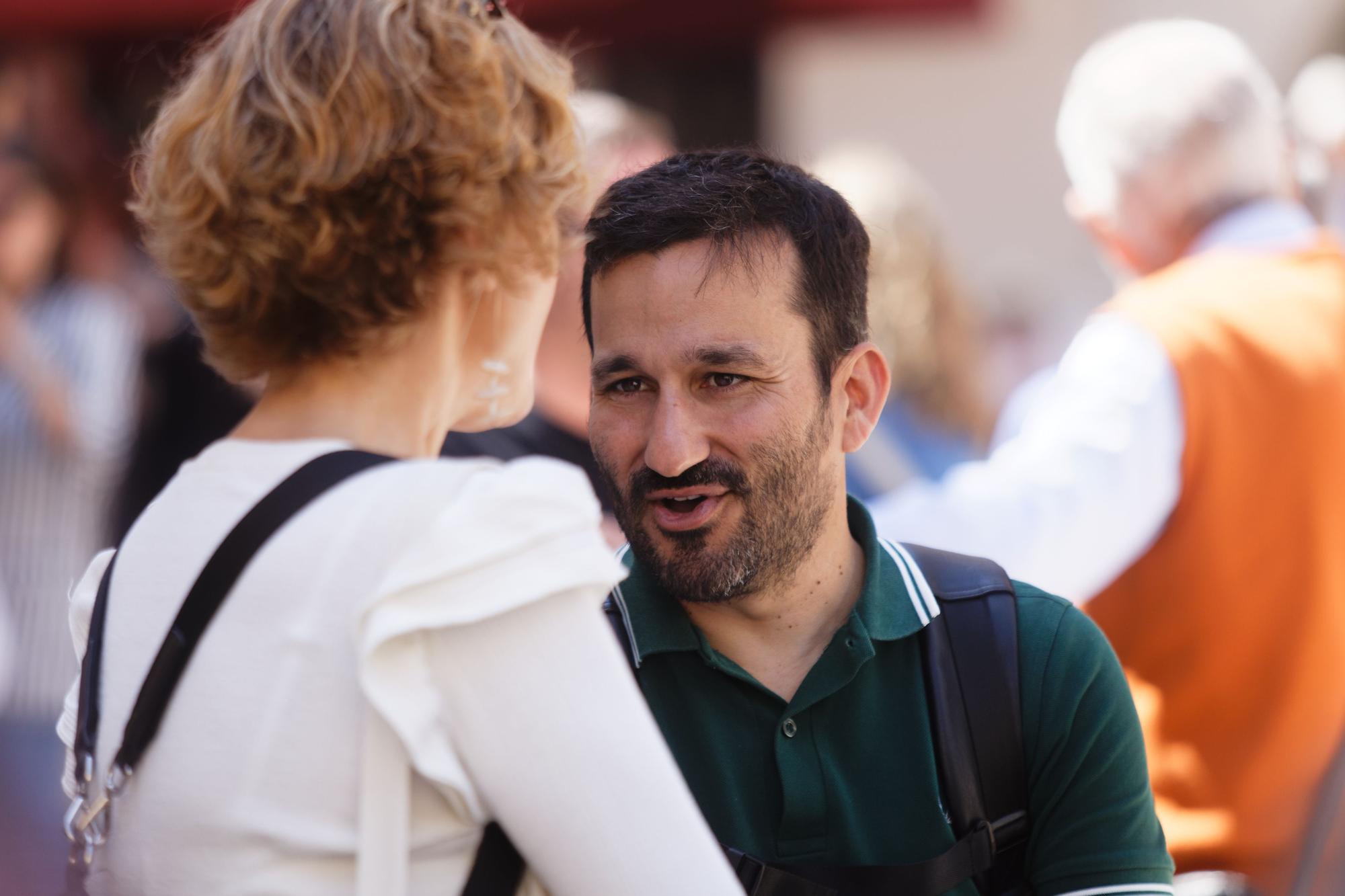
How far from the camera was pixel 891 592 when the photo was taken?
176 centimetres

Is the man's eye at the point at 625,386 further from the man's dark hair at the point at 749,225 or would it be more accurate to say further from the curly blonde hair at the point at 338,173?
the curly blonde hair at the point at 338,173

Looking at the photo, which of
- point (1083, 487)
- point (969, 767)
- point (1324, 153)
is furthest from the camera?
point (1324, 153)

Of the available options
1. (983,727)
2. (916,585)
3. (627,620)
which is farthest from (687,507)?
(983,727)

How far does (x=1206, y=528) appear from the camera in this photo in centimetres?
264

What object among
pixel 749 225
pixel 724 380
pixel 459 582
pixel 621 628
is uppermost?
pixel 749 225

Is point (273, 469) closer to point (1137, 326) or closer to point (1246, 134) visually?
point (1137, 326)

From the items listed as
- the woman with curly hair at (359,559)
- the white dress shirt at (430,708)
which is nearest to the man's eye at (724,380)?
the woman with curly hair at (359,559)

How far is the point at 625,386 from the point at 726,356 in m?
0.14

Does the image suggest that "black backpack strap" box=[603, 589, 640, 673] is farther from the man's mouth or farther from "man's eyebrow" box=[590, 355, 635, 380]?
"man's eyebrow" box=[590, 355, 635, 380]

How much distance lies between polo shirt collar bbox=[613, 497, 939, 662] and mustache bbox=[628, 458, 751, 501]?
12cm

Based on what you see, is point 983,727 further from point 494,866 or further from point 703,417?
point 494,866

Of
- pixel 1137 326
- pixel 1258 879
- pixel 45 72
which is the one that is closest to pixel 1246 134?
pixel 1137 326

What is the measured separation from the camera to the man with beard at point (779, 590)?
64.2 inches

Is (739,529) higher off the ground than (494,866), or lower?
higher
